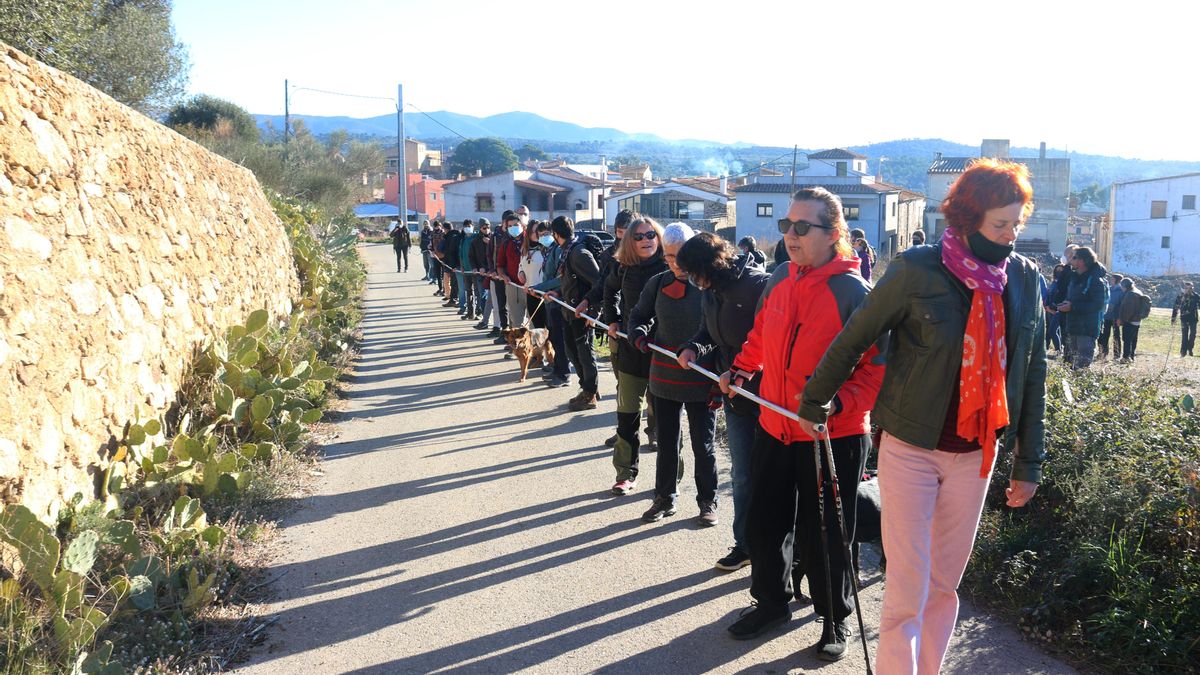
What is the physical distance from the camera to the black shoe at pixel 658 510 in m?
5.95

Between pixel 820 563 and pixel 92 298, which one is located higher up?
pixel 92 298

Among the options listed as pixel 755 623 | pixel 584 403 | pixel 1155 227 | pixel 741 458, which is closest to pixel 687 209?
pixel 1155 227

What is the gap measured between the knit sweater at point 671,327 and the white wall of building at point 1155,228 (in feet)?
199

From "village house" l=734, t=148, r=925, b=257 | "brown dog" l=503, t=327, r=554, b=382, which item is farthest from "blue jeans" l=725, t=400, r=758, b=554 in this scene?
"village house" l=734, t=148, r=925, b=257

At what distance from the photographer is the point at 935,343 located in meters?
3.11

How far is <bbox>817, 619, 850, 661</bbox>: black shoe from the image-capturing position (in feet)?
13.3

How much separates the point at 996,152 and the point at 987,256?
6108 centimetres

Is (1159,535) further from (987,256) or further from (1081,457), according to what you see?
(987,256)

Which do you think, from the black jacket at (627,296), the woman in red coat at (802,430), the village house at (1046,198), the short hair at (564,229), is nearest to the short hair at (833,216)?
the woman in red coat at (802,430)

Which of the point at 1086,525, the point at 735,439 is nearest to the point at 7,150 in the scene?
the point at 735,439

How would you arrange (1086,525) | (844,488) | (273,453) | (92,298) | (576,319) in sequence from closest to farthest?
(844,488) → (1086,525) → (92,298) → (273,453) → (576,319)

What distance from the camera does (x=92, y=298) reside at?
209 inches

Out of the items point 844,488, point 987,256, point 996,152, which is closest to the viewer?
point 987,256

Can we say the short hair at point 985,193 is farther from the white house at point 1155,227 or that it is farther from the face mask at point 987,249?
the white house at point 1155,227
